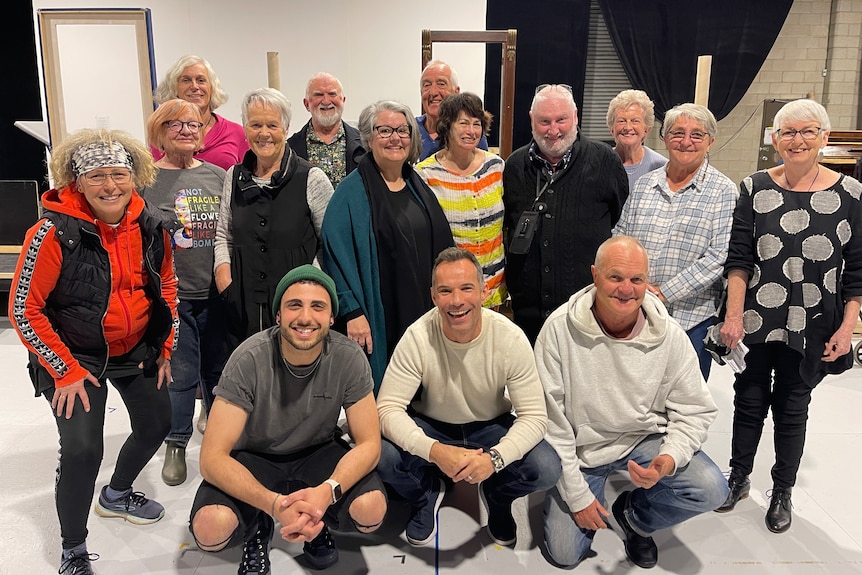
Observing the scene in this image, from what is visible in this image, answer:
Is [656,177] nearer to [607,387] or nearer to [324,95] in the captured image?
[607,387]

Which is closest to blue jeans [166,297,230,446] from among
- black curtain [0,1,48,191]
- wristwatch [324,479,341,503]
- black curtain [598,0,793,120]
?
wristwatch [324,479,341,503]

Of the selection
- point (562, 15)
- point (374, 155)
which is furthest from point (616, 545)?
point (562, 15)

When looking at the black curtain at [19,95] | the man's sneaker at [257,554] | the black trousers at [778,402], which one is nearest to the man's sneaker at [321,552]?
the man's sneaker at [257,554]

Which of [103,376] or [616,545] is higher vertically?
[103,376]

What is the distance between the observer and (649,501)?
211cm

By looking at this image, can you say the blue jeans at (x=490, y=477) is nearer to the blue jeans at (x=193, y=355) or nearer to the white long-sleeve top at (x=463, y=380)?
the white long-sleeve top at (x=463, y=380)

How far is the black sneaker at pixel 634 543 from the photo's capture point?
7.06 ft

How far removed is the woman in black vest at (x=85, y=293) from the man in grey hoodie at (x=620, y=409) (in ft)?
4.41

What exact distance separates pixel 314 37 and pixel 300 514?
5371 millimetres

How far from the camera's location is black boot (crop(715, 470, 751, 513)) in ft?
8.09

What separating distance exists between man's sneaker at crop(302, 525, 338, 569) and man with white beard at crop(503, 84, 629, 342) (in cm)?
113

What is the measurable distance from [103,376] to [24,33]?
5.92 meters

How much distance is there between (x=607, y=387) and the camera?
6.88ft

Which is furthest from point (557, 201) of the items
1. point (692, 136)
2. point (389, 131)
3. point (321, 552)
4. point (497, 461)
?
point (321, 552)
